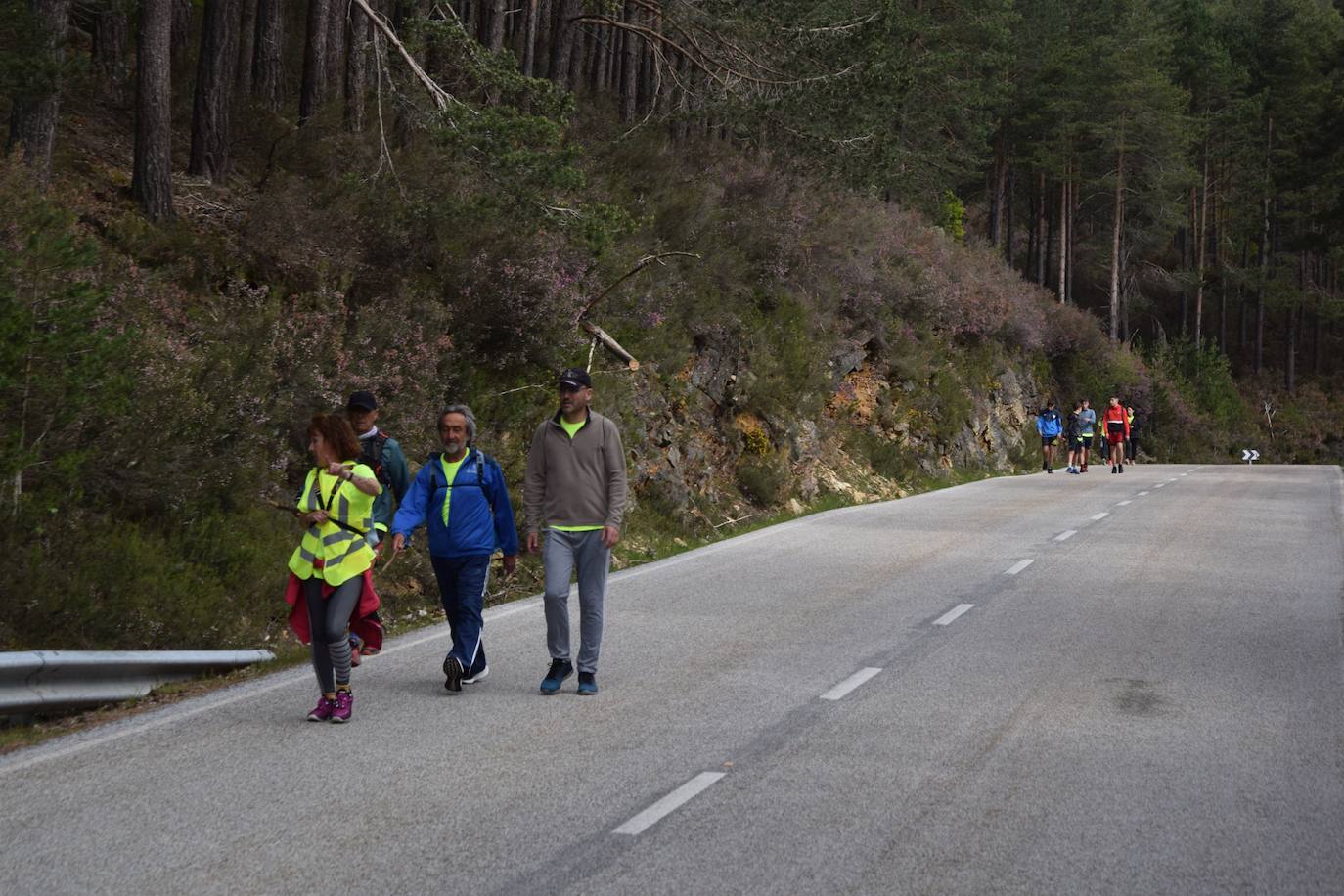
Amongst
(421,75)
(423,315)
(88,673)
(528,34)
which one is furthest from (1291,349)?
(88,673)

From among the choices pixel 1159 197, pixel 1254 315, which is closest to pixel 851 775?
pixel 1159 197

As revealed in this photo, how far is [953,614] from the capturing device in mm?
12492

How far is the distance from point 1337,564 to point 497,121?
11.3m

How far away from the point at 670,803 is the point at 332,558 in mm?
2754

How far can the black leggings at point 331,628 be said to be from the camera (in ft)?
26.7

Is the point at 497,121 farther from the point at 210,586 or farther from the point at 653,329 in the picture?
the point at 210,586

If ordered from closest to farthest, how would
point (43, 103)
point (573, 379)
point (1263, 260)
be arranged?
point (573, 379) → point (43, 103) → point (1263, 260)

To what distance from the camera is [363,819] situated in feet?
20.6

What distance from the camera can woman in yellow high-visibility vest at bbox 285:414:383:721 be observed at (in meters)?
8.16

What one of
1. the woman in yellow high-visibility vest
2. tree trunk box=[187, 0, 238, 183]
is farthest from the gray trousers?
tree trunk box=[187, 0, 238, 183]

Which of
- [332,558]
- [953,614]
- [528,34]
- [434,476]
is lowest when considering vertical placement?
[953,614]

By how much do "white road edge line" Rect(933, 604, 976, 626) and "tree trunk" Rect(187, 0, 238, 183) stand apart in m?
11.3

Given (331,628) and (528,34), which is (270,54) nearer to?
(528,34)

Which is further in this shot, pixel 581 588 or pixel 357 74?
pixel 357 74
